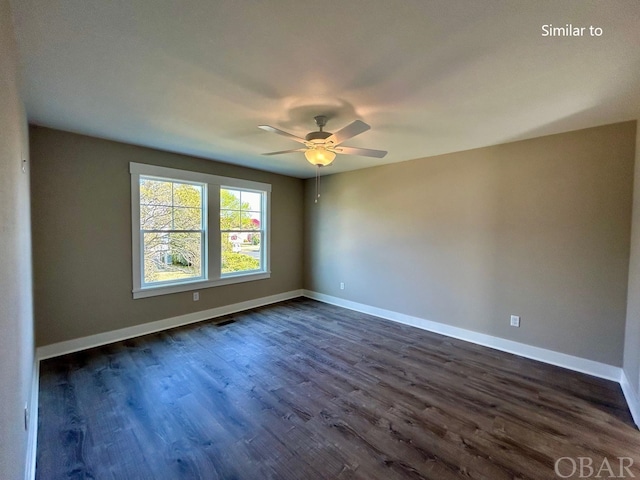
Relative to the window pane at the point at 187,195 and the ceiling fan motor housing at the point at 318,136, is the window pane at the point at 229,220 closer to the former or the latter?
the window pane at the point at 187,195

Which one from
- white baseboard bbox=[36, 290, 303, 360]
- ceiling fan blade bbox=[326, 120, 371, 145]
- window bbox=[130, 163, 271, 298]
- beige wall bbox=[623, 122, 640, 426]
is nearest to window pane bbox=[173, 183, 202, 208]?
window bbox=[130, 163, 271, 298]

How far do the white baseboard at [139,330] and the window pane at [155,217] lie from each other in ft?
4.40

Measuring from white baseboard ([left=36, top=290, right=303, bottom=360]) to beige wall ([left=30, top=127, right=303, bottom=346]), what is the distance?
69 mm

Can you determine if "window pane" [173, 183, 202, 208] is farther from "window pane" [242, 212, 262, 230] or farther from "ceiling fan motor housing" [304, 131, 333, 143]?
"ceiling fan motor housing" [304, 131, 333, 143]

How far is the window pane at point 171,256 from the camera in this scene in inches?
152

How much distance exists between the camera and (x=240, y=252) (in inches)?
195

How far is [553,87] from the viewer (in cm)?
201

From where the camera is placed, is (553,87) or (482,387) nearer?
(553,87)

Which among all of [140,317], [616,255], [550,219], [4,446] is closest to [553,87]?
[550,219]

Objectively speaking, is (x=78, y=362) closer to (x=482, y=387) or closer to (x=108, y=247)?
(x=108, y=247)

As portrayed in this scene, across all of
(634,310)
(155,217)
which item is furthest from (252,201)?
(634,310)

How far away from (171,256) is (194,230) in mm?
503

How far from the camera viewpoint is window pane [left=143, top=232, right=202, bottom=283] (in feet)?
12.7

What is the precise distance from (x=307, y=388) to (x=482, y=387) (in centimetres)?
165
